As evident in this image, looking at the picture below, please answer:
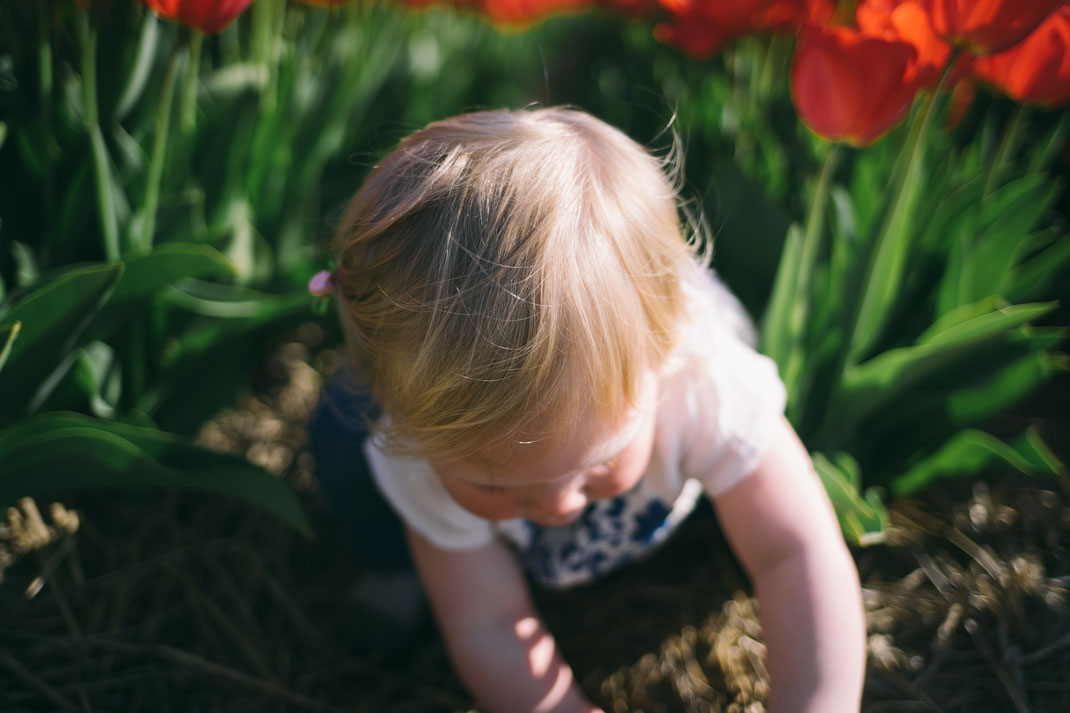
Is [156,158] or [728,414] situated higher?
[156,158]

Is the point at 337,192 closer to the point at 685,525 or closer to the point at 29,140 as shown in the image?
the point at 29,140

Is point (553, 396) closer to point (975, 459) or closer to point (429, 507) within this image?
point (429, 507)

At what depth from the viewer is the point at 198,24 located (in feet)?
3.10

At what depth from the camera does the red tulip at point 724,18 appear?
1.29m

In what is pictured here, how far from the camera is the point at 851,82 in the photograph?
2.94 feet

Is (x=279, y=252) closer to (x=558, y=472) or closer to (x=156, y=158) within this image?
(x=156, y=158)

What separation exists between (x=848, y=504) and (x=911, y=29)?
544 millimetres

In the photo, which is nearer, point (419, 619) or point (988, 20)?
point (988, 20)

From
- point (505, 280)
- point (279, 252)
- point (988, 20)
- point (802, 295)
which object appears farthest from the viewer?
point (279, 252)

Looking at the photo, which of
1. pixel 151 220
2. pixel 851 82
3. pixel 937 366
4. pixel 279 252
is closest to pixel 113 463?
pixel 151 220

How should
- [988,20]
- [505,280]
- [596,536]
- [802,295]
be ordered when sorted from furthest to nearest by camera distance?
[802,295] < [596,536] < [988,20] < [505,280]

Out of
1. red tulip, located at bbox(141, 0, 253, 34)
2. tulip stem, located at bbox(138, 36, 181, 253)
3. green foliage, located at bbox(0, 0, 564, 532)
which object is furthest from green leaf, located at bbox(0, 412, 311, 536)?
red tulip, located at bbox(141, 0, 253, 34)

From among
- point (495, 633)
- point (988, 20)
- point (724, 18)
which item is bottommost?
point (495, 633)

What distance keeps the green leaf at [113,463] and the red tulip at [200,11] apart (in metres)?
0.47
